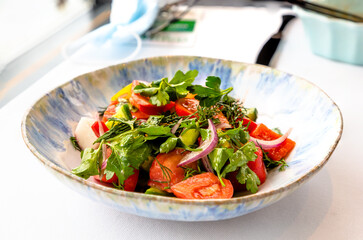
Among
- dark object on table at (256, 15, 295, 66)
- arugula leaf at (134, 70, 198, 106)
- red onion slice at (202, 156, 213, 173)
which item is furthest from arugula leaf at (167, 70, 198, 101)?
dark object on table at (256, 15, 295, 66)

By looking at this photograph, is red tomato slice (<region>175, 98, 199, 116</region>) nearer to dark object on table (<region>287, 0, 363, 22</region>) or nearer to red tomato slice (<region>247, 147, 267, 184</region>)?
red tomato slice (<region>247, 147, 267, 184</region>)

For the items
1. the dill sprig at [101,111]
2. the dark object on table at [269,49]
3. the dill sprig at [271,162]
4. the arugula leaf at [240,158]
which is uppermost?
the dill sprig at [101,111]

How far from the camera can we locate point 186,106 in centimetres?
91

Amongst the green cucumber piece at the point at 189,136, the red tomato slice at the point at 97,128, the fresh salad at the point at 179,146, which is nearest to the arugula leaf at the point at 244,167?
the fresh salad at the point at 179,146

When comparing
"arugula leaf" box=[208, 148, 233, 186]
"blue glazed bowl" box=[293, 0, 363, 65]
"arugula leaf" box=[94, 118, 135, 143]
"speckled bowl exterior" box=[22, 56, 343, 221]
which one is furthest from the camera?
"blue glazed bowl" box=[293, 0, 363, 65]

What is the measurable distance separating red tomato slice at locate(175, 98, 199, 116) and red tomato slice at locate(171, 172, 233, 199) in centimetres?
20

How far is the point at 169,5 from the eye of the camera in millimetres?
2254

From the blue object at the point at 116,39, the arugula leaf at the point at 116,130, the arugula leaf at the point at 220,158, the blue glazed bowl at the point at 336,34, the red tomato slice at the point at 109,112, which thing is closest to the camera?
the arugula leaf at the point at 220,158

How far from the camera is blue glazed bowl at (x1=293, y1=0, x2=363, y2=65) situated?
1.46 metres

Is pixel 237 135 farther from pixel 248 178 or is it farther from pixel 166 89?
pixel 166 89

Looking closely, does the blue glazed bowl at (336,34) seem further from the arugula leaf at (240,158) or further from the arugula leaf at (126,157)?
the arugula leaf at (126,157)

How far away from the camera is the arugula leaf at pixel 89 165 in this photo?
0.76 metres

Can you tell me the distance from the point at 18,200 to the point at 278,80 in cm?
78

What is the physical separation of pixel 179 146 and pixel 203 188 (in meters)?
0.11
